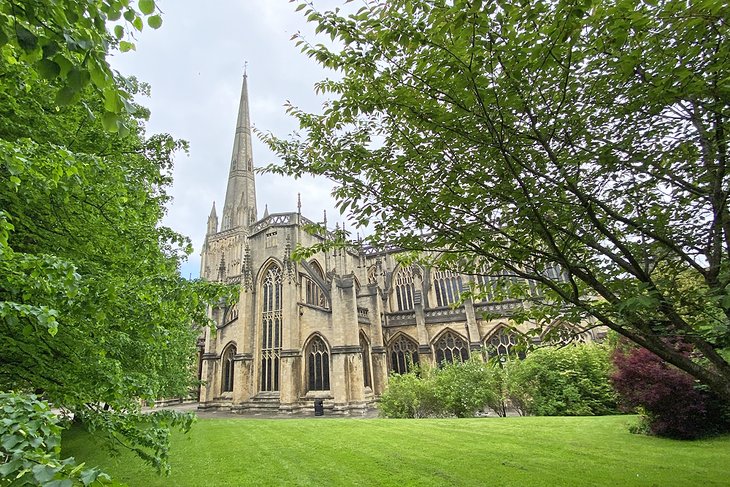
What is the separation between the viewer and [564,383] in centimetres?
1544

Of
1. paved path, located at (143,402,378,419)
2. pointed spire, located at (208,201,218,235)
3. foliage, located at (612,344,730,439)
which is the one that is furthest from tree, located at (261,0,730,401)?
pointed spire, located at (208,201,218,235)

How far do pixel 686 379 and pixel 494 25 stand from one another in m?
10.3

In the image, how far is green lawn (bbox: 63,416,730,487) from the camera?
6.50 m

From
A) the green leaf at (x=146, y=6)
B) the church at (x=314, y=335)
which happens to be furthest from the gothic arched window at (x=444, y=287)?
the green leaf at (x=146, y=6)

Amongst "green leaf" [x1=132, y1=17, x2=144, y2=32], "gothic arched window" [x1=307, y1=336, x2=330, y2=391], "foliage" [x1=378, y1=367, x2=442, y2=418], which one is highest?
"green leaf" [x1=132, y1=17, x2=144, y2=32]

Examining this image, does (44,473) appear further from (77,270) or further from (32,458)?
(77,270)

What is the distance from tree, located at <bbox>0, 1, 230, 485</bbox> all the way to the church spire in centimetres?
4566

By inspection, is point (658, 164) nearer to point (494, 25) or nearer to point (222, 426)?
point (494, 25)

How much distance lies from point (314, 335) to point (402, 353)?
21.4 feet

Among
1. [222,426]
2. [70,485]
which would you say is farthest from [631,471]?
[222,426]

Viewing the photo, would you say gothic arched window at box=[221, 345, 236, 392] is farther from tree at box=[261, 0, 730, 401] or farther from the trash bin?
tree at box=[261, 0, 730, 401]

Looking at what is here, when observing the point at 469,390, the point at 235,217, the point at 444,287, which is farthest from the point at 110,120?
the point at 235,217

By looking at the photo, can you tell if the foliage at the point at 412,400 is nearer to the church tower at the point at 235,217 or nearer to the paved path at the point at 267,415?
the paved path at the point at 267,415

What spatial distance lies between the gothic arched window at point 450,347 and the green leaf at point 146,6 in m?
24.3
